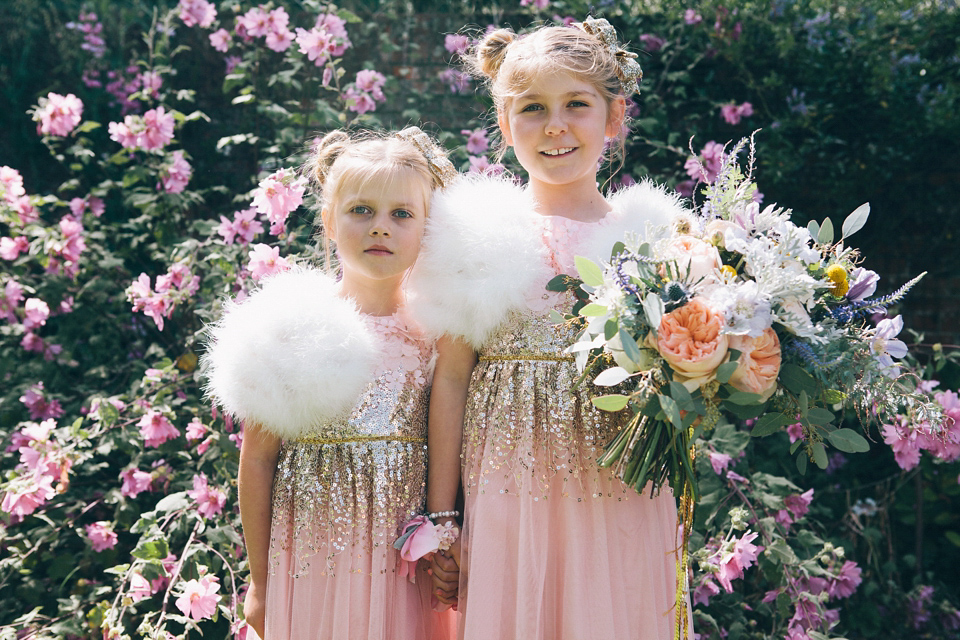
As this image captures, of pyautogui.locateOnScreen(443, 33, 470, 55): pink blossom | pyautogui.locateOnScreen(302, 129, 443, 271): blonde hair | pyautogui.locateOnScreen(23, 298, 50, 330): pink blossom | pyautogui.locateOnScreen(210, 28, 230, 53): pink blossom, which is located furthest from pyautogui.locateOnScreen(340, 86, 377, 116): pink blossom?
pyautogui.locateOnScreen(23, 298, 50, 330): pink blossom

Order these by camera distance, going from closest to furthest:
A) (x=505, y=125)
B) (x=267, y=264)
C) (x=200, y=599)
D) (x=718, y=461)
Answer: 1. (x=505, y=125)
2. (x=200, y=599)
3. (x=267, y=264)
4. (x=718, y=461)

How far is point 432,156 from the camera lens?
2.03 metres

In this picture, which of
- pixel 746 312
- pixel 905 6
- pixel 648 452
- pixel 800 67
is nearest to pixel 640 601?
pixel 648 452

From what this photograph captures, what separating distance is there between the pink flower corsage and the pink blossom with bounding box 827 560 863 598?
5.41ft

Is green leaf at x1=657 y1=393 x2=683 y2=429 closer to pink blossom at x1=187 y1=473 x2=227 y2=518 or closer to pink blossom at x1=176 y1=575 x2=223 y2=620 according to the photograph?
pink blossom at x1=176 y1=575 x2=223 y2=620

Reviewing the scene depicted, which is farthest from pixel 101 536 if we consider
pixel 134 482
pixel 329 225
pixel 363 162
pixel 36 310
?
pixel 363 162

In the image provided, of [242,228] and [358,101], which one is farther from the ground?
[358,101]

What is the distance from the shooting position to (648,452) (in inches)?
59.4

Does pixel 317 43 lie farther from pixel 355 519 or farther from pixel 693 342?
pixel 693 342

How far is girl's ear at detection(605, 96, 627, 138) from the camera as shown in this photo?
6.43 ft

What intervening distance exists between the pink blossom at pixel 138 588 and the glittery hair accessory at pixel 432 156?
1452 mm

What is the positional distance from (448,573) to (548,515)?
0.28m

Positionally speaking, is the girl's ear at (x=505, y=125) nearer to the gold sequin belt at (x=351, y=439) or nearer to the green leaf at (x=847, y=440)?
the gold sequin belt at (x=351, y=439)

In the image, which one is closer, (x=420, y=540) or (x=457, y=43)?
(x=420, y=540)
